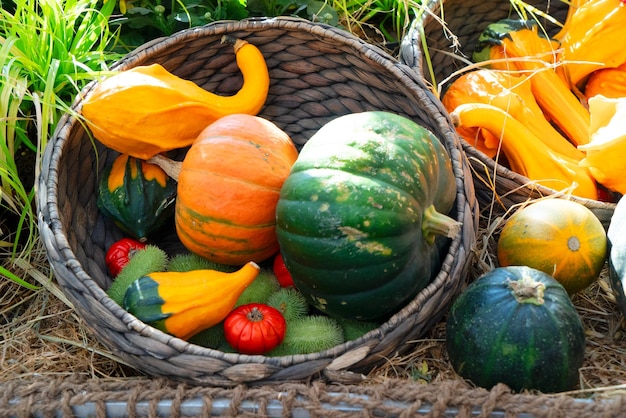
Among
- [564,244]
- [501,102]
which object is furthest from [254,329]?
[501,102]

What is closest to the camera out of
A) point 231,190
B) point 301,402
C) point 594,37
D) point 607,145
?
point 301,402

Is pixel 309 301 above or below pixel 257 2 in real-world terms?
below

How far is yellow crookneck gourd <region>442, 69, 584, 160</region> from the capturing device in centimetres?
236

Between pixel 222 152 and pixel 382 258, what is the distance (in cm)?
55

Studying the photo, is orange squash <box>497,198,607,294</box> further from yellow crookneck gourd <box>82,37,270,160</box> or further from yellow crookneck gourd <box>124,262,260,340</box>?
yellow crookneck gourd <box>82,37,270,160</box>

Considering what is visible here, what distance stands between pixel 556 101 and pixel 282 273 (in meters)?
1.28

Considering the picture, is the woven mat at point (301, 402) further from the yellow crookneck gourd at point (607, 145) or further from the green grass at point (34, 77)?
the yellow crookneck gourd at point (607, 145)

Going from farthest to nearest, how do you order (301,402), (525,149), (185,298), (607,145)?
(525,149) < (607,145) < (185,298) < (301,402)

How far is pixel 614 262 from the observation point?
5.96ft

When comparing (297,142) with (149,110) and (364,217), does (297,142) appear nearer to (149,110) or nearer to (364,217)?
(149,110)

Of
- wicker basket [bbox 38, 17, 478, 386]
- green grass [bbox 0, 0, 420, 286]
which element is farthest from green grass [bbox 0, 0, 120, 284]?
wicker basket [bbox 38, 17, 478, 386]

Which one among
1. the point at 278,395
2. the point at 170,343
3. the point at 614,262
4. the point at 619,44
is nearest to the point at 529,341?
the point at 614,262

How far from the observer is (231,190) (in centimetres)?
180

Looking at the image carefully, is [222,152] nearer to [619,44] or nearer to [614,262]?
[614,262]
